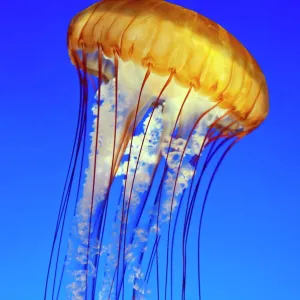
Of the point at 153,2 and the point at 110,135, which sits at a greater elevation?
the point at 153,2

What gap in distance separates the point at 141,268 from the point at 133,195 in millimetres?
555

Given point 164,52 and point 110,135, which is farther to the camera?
point 110,135

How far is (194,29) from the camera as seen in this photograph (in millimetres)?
3977

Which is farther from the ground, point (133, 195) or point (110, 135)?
point (110, 135)

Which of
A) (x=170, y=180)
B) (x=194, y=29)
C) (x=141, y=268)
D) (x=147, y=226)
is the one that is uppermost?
(x=194, y=29)

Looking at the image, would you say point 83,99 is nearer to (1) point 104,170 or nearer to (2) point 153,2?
(1) point 104,170

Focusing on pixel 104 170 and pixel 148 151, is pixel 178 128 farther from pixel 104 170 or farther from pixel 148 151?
pixel 104 170

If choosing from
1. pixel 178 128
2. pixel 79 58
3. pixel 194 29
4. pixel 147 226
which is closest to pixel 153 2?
pixel 194 29

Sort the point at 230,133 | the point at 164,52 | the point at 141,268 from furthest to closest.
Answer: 1. the point at 230,133
2. the point at 141,268
3. the point at 164,52

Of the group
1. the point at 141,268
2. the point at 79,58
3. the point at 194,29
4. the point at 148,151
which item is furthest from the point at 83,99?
the point at 141,268

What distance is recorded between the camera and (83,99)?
4414 mm

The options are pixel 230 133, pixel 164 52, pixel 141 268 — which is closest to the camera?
pixel 164 52

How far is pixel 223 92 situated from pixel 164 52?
535mm

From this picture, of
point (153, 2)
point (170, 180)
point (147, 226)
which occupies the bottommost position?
point (147, 226)
